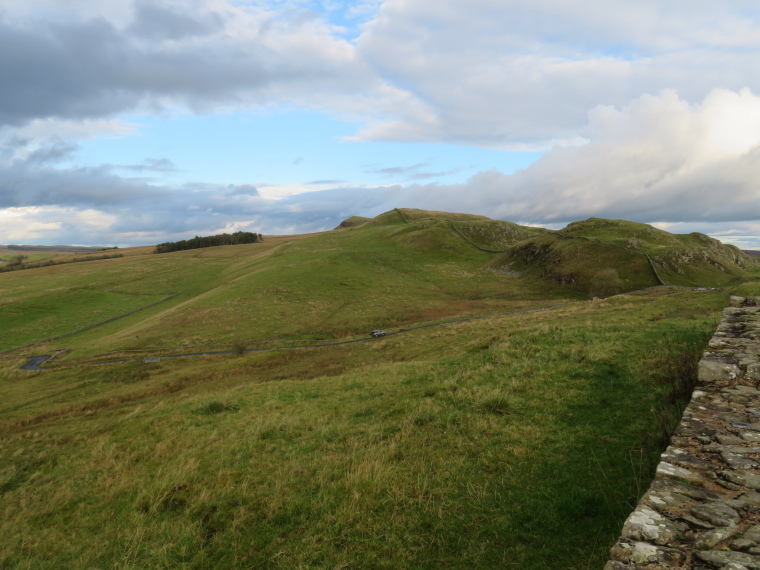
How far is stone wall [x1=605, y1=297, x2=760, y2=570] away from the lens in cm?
401

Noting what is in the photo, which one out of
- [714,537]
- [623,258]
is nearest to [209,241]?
[623,258]

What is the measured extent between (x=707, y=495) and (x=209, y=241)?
185 meters

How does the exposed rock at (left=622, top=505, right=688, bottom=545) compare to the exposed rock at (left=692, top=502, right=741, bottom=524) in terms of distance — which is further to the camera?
the exposed rock at (left=692, top=502, right=741, bottom=524)

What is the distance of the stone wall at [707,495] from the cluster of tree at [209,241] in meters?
179

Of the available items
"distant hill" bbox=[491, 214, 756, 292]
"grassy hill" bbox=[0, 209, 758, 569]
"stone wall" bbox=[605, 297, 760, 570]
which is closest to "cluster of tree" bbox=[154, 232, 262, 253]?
"distant hill" bbox=[491, 214, 756, 292]

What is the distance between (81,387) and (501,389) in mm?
43634

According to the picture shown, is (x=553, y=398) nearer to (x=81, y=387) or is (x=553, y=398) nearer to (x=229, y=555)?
(x=229, y=555)

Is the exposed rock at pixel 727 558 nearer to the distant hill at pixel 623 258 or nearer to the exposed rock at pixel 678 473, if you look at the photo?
the exposed rock at pixel 678 473

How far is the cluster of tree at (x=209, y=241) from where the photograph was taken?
529ft

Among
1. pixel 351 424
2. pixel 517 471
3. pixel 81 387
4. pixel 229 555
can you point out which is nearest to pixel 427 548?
pixel 517 471

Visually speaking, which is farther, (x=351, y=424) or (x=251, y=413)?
(x=251, y=413)

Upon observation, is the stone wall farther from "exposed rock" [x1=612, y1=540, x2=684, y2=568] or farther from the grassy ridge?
the grassy ridge

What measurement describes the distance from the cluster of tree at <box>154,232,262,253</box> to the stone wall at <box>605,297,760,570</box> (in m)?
179

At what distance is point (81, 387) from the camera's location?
38.7m
